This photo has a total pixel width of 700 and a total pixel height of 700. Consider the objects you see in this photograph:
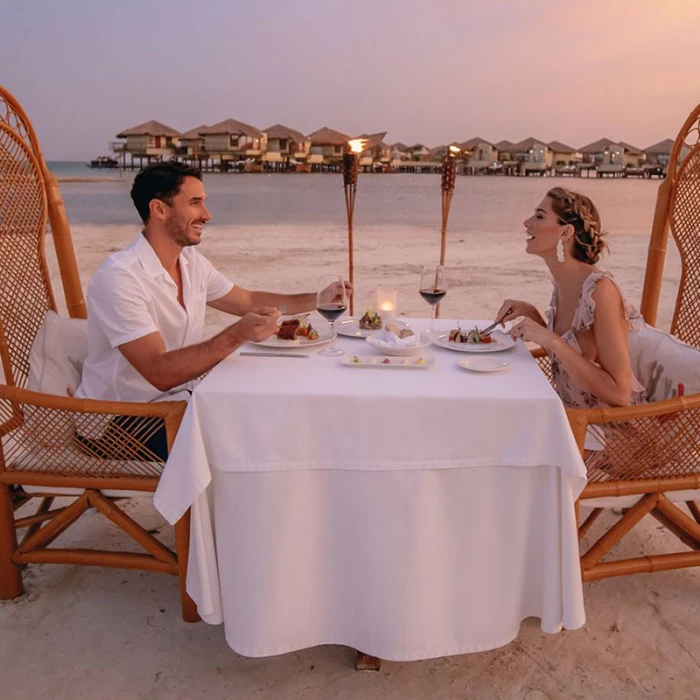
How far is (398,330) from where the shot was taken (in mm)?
2113

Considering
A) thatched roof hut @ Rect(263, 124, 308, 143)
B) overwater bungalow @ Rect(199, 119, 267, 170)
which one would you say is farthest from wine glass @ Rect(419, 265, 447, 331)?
overwater bungalow @ Rect(199, 119, 267, 170)

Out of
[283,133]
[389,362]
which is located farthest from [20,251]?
[283,133]

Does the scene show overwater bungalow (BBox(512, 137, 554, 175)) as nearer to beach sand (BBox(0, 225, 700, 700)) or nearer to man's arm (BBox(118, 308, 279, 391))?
beach sand (BBox(0, 225, 700, 700))

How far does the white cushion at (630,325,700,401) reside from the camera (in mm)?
2008

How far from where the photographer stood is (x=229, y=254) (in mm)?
9805

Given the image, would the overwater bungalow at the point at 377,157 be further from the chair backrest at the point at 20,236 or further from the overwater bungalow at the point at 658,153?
the chair backrest at the point at 20,236

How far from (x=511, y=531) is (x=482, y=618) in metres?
0.25

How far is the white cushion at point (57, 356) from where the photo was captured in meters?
2.18

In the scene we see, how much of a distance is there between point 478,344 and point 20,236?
1709 millimetres

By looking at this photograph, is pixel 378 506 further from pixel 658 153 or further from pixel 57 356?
pixel 658 153

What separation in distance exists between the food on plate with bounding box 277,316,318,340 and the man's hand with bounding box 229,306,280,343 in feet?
0.89

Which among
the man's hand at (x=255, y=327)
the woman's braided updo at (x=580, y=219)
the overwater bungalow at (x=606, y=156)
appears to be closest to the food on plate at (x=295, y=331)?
the man's hand at (x=255, y=327)

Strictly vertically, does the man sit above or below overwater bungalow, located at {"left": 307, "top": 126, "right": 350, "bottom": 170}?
above

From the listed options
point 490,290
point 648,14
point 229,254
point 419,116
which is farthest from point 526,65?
point 490,290
